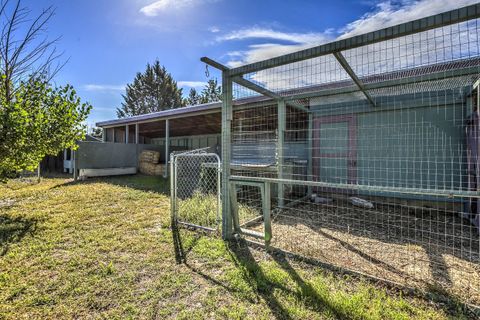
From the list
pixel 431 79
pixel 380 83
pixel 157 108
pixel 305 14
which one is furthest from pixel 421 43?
pixel 157 108

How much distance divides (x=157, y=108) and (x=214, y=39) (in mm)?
24067

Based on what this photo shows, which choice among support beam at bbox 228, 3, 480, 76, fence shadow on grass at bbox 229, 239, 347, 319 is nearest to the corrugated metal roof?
support beam at bbox 228, 3, 480, 76

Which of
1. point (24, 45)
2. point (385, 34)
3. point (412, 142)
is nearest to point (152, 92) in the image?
point (24, 45)

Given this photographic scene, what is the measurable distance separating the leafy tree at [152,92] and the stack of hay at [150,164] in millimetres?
18999

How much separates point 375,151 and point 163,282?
5.49m

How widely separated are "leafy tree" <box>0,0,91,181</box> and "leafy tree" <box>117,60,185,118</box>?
949 inches

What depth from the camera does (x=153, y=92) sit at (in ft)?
92.7

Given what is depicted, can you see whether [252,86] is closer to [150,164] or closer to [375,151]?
[375,151]

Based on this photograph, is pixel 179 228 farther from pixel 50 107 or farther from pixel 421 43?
pixel 421 43

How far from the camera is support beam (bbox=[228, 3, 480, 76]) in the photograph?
1.80 metres

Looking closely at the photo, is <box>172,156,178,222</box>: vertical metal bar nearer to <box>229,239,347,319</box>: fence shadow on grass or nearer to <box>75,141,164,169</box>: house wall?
<box>229,239,347,319</box>: fence shadow on grass

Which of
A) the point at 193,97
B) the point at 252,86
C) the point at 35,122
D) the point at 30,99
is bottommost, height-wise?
the point at 35,122

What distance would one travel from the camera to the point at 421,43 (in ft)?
7.41

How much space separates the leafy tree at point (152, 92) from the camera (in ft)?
92.2
